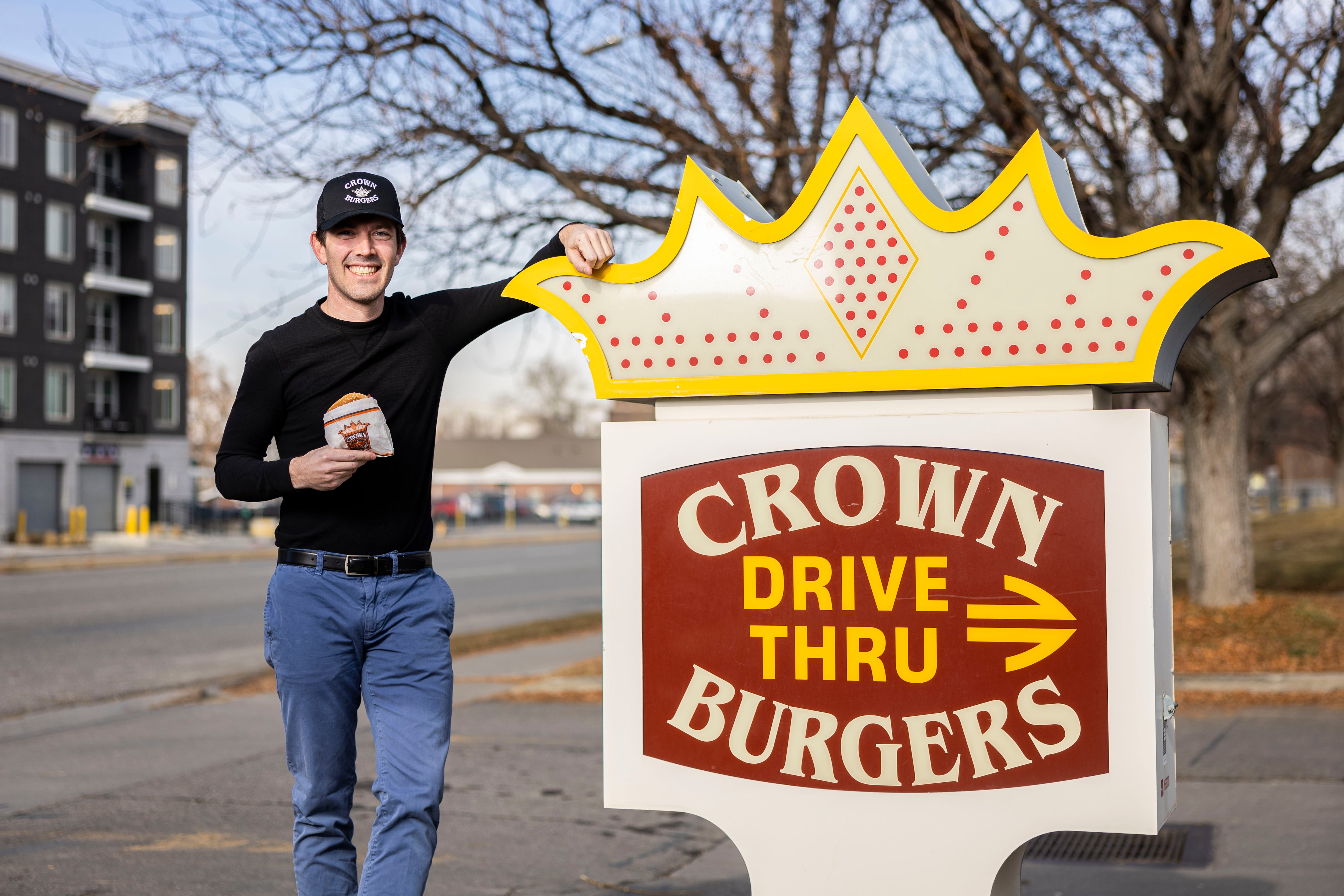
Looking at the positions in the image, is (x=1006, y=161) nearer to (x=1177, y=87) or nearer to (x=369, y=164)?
(x=1177, y=87)

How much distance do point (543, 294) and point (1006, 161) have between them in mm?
6783

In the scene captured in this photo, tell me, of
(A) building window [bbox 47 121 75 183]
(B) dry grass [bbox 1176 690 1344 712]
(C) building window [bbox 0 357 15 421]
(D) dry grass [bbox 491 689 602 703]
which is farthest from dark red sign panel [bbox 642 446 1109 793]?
(C) building window [bbox 0 357 15 421]

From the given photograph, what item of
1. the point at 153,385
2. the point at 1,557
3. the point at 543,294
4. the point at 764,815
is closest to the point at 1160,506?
the point at 764,815

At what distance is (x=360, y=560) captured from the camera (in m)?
3.18

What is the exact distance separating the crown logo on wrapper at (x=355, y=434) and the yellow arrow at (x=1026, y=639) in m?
1.46

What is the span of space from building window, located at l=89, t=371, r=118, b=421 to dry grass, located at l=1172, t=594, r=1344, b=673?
4344cm

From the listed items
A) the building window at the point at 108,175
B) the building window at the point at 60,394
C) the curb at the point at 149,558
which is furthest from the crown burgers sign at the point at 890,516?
the building window at the point at 108,175

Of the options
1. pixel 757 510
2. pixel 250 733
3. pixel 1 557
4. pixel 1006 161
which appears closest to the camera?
pixel 757 510

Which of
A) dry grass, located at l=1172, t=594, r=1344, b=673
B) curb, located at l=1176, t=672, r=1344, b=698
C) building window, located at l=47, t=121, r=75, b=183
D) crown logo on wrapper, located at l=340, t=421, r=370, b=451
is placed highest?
building window, located at l=47, t=121, r=75, b=183

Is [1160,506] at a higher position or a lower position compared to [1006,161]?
lower

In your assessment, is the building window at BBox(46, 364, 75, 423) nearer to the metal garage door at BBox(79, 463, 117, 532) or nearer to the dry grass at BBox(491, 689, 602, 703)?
the metal garage door at BBox(79, 463, 117, 532)

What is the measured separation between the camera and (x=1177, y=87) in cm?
930

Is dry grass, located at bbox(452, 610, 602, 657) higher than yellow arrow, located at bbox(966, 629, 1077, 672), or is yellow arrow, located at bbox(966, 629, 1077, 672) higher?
yellow arrow, located at bbox(966, 629, 1077, 672)

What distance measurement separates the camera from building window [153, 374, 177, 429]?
4853 centimetres
